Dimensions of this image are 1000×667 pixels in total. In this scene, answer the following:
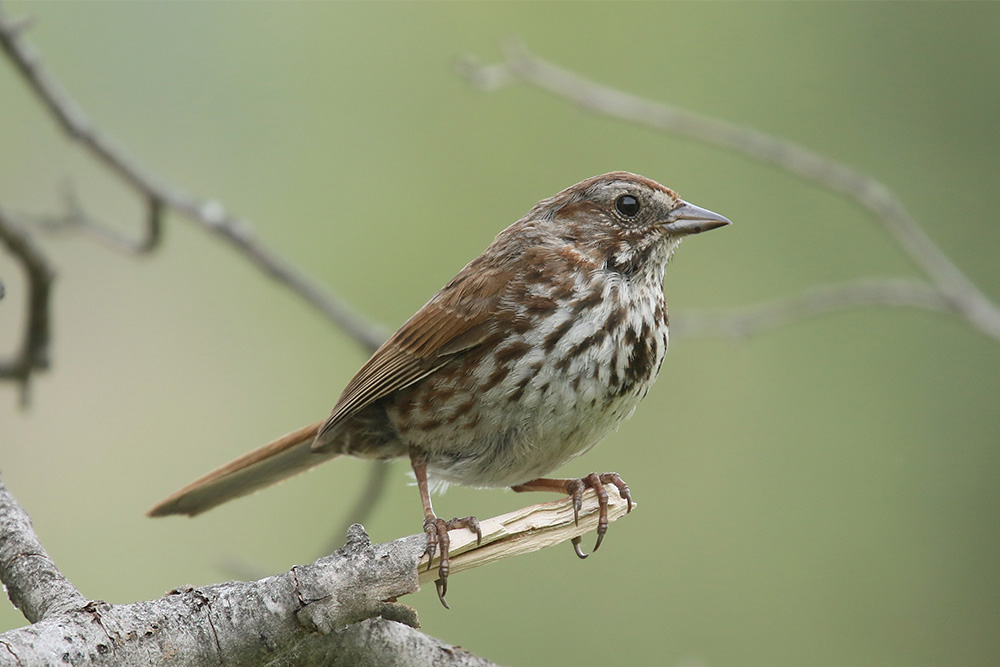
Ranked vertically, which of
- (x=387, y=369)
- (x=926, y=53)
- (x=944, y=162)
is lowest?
(x=387, y=369)

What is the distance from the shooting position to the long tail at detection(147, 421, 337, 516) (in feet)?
11.7

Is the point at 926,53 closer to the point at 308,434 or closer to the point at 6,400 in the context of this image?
the point at 308,434

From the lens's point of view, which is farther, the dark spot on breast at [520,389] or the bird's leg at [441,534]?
the dark spot on breast at [520,389]

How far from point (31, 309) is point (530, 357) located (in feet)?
6.28

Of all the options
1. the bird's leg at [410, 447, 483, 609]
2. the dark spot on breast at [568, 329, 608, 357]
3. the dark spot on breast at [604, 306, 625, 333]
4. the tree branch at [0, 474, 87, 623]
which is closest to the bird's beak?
the dark spot on breast at [604, 306, 625, 333]

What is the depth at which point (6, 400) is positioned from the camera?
671 centimetres

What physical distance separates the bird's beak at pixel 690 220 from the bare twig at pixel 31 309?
7.05ft

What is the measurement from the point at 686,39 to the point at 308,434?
14.0ft

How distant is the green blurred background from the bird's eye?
97.2 inches

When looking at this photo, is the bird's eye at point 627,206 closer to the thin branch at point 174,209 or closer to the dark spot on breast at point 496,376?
the dark spot on breast at point 496,376

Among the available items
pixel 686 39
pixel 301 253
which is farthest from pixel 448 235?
pixel 686 39

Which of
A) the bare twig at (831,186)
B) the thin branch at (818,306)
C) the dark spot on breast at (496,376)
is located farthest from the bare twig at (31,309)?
the thin branch at (818,306)

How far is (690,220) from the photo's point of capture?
338 centimetres

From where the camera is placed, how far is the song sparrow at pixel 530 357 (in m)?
3.19
